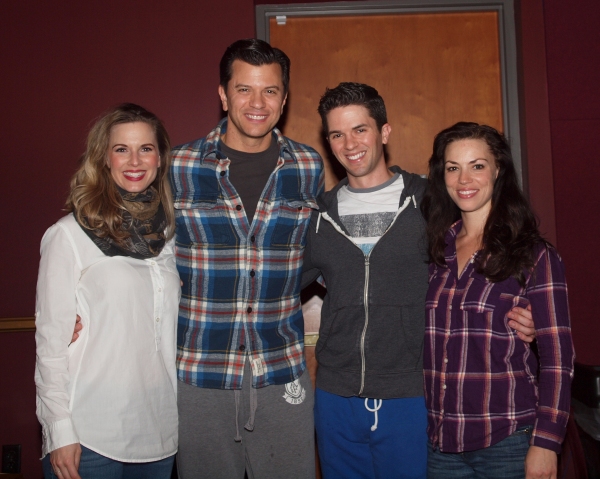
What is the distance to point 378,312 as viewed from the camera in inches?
85.0

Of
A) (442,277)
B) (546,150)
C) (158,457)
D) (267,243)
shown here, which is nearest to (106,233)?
(267,243)

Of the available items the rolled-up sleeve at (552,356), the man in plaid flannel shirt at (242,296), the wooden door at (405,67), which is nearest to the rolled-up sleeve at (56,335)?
the man in plaid flannel shirt at (242,296)

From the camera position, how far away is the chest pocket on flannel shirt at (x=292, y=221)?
88.7 inches

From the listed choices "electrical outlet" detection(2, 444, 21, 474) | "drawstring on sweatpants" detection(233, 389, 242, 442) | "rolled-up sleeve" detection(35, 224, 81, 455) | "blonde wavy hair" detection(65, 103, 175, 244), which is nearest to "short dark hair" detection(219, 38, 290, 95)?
"blonde wavy hair" detection(65, 103, 175, 244)

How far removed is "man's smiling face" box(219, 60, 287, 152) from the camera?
2262mm

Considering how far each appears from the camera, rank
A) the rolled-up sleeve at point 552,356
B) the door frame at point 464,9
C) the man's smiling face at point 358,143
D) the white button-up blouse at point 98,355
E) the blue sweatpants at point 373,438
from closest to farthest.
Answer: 1. the rolled-up sleeve at point 552,356
2. the white button-up blouse at point 98,355
3. the blue sweatpants at point 373,438
4. the man's smiling face at point 358,143
5. the door frame at point 464,9

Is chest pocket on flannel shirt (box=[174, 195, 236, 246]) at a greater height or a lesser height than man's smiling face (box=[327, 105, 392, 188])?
lesser

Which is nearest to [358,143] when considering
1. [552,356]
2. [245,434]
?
[552,356]

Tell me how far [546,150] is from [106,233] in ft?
7.90

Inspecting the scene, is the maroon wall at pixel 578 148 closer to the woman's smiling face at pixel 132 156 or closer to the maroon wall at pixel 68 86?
the maroon wall at pixel 68 86

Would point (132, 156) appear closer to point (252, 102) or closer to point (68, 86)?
point (252, 102)

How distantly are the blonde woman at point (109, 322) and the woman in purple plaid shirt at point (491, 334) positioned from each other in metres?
0.93

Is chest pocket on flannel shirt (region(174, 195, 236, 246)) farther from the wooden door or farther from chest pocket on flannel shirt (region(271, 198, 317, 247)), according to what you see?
the wooden door

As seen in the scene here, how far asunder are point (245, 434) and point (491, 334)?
3.11ft
